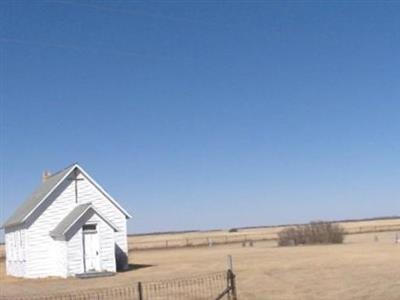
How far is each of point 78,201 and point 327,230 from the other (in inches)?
1290

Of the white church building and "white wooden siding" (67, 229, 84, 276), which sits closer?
"white wooden siding" (67, 229, 84, 276)

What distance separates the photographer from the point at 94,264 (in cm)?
3575

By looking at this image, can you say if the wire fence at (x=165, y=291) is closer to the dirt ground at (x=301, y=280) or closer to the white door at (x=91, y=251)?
the dirt ground at (x=301, y=280)

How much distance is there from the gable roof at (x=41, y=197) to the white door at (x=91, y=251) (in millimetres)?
3608

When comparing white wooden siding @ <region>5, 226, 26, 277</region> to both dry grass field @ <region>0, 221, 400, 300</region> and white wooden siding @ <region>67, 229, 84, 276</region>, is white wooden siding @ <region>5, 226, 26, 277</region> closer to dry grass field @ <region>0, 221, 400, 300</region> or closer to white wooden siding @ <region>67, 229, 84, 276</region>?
dry grass field @ <region>0, 221, 400, 300</region>

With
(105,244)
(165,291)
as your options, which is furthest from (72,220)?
(165,291)

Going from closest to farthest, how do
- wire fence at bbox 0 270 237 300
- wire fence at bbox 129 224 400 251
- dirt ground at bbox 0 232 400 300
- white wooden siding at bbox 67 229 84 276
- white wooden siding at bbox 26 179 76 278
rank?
1. dirt ground at bbox 0 232 400 300
2. wire fence at bbox 0 270 237 300
3. white wooden siding at bbox 67 229 84 276
4. white wooden siding at bbox 26 179 76 278
5. wire fence at bbox 129 224 400 251

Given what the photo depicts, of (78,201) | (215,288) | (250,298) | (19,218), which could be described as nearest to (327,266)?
(215,288)

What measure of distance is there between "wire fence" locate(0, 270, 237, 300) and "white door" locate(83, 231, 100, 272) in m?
8.56

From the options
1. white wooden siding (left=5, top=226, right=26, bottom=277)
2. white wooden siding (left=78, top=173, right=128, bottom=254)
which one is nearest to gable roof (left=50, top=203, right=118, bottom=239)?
white wooden siding (left=78, top=173, right=128, bottom=254)

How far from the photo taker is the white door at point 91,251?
117ft

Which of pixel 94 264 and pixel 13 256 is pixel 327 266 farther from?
pixel 13 256

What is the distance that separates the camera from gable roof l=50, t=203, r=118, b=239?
3562 centimetres

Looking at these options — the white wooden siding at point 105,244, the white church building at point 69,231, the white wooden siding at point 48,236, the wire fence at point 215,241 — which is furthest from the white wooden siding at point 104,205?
the wire fence at point 215,241
